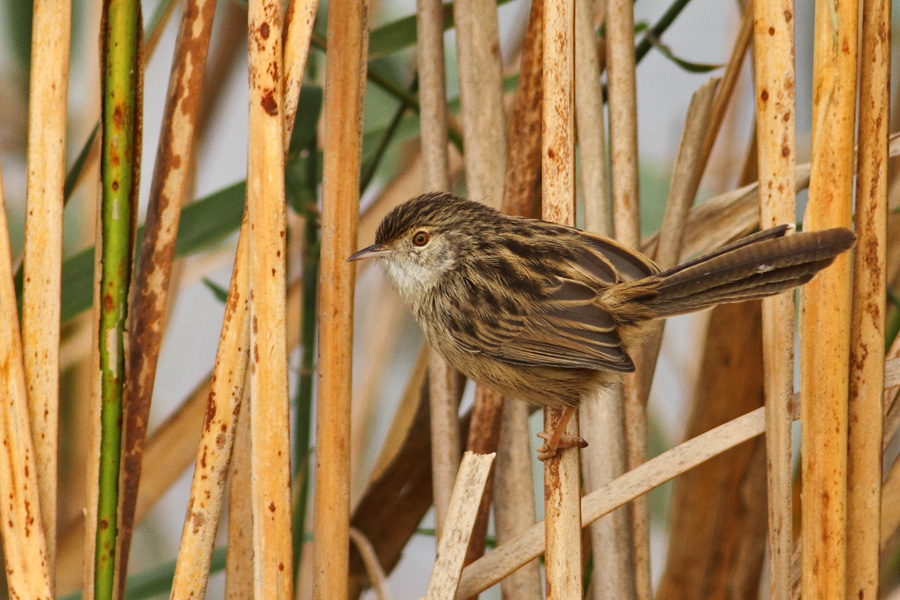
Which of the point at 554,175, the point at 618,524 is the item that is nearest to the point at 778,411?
the point at 618,524

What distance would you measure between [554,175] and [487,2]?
694mm

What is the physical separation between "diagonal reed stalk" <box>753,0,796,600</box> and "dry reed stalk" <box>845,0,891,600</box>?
0.15 m

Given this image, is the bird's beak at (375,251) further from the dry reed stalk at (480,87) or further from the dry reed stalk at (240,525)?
the dry reed stalk at (240,525)

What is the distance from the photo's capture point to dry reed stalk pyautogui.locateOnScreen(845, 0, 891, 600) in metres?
1.83

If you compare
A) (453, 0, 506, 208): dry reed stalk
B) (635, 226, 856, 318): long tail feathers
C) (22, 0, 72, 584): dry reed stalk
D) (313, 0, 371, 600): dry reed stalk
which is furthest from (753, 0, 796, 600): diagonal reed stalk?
(22, 0, 72, 584): dry reed stalk

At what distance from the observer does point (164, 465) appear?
3.32 meters

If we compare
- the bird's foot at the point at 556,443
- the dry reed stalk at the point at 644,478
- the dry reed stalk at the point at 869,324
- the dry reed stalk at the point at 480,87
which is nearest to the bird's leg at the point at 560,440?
the bird's foot at the point at 556,443

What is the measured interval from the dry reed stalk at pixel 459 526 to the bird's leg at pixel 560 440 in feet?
0.93

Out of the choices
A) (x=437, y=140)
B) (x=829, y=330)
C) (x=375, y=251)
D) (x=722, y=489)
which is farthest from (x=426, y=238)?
(x=722, y=489)

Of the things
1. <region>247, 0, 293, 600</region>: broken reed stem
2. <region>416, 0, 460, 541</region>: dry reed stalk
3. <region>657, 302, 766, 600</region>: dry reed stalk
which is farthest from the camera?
<region>657, 302, 766, 600</region>: dry reed stalk

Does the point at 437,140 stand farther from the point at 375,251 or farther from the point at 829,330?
the point at 829,330

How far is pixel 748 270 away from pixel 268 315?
1.04 m

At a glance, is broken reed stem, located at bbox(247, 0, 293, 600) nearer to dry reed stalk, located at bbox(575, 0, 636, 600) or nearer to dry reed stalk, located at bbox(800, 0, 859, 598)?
dry reed stalk, located at bbox(575, 0, 636, 600)

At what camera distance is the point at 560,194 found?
2.01 m
